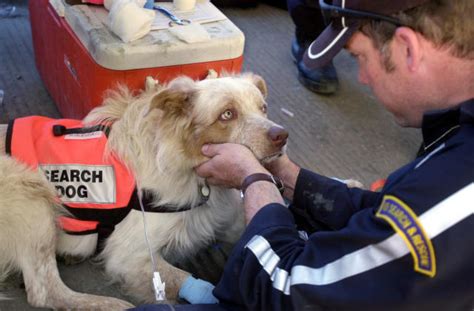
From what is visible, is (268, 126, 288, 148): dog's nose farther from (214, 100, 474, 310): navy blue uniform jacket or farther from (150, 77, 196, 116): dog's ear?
(214, 100, 474, 310): navy blue uniform jacket

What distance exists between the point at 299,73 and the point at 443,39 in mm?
A: 2796

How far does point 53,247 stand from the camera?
220 centimetres

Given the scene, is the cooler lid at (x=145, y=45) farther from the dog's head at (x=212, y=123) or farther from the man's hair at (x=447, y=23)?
the man's hair at (x=447, y=23)

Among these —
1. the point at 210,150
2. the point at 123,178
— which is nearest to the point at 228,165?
the point at 210,150

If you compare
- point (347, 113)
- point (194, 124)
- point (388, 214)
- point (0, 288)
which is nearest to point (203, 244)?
point (194, 124)

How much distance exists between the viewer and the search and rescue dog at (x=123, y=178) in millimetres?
2092

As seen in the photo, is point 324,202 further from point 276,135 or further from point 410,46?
point 410,46

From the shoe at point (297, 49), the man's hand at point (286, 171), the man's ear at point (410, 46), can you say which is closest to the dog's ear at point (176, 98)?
the man's hand at point (286, 171)

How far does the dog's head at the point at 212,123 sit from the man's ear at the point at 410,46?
31.0 inches

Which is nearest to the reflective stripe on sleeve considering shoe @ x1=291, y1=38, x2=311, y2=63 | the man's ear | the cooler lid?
the man's ear

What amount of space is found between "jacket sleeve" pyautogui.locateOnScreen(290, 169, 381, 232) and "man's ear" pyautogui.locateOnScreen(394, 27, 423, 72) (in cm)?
73

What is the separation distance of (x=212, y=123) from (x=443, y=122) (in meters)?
0.95

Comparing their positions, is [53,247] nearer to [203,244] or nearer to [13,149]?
[13,149]

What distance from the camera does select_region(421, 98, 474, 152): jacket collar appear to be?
4.17 feet
